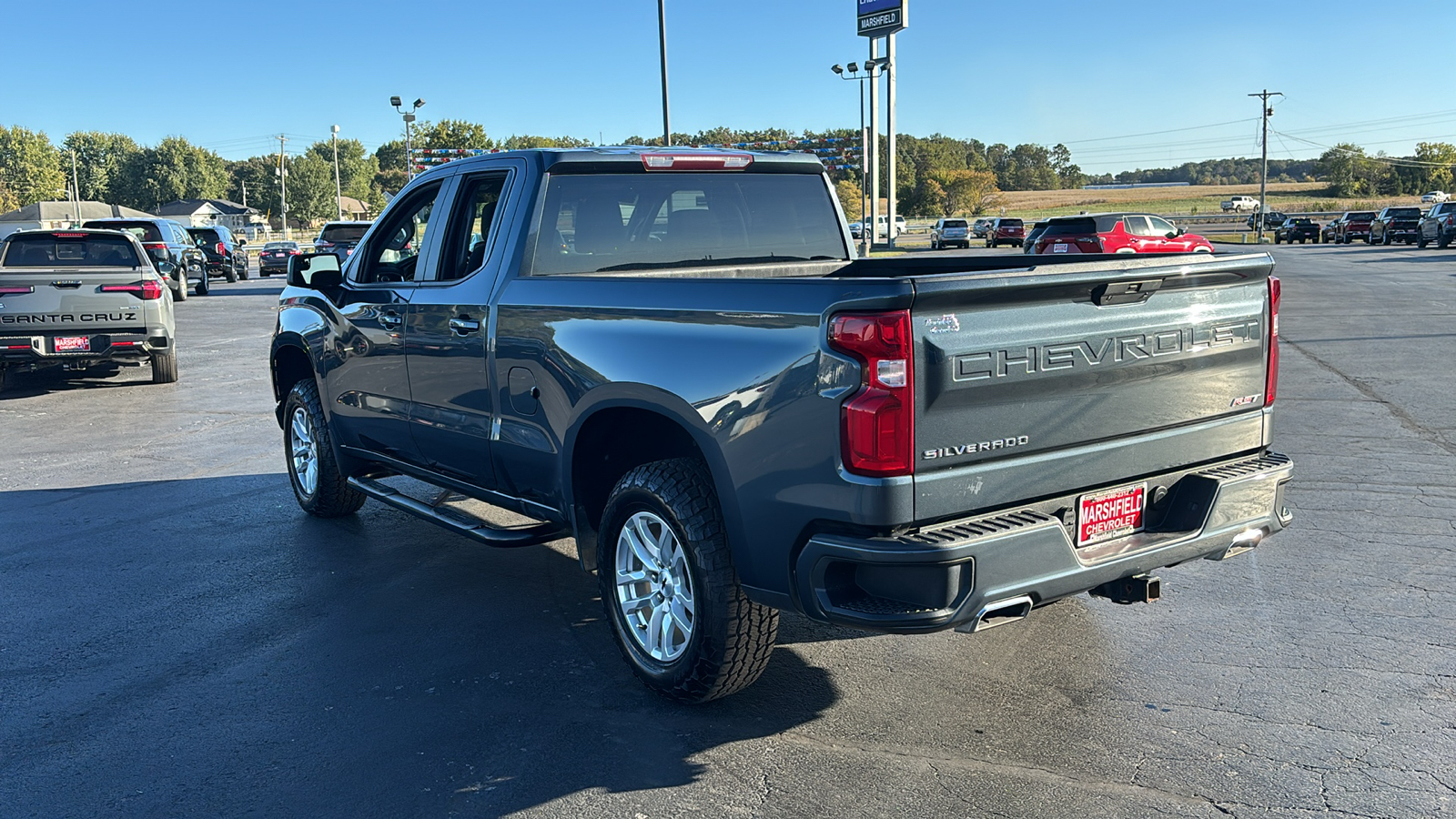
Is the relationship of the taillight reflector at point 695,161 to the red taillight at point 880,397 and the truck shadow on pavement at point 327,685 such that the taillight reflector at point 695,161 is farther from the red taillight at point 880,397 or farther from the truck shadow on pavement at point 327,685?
the red taillight at point 880,397

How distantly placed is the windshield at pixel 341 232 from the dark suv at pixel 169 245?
11.6 ft

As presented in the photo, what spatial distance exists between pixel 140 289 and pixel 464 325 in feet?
30.5

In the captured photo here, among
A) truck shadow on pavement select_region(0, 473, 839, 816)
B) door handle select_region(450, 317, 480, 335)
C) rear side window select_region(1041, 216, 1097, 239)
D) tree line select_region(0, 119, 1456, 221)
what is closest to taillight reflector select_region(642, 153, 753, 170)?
door handle select_region(450, 317, 480, 335)

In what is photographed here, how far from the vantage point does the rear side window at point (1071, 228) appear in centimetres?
3148

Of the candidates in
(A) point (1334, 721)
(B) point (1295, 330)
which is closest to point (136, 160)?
(B) point (1295, 330)

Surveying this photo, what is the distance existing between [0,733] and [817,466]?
10.1 feet

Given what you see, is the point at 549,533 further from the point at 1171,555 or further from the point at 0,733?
the point at 1171,555

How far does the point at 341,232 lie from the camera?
2797cm

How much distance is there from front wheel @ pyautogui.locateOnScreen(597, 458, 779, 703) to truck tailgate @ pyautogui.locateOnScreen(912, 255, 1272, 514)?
864 mm

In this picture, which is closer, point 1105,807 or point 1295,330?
point 1105,807

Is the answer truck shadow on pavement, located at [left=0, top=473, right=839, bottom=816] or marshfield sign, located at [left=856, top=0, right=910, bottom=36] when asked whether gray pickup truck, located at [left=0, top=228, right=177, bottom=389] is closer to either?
truck shadow on pavement, located at [left=0, top=473, right=839, bottom=816]

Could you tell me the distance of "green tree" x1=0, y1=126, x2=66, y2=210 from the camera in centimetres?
12306

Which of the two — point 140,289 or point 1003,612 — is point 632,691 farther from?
point 140,289

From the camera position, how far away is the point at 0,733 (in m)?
4.12
